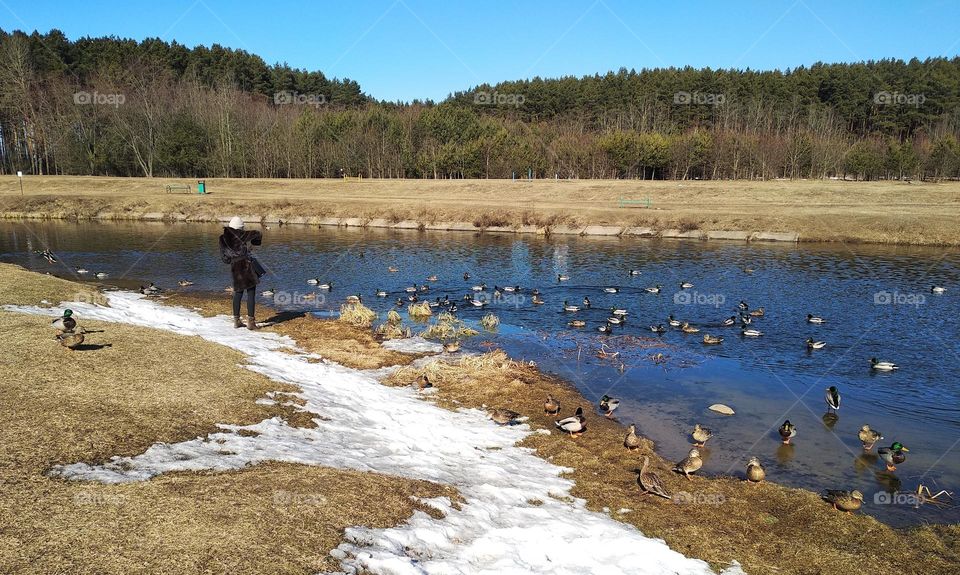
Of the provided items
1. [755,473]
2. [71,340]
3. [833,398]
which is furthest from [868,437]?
[71,340]

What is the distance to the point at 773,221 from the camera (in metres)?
49.8

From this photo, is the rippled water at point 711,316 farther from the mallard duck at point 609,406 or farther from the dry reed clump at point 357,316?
the dry reed clump at point 357,316

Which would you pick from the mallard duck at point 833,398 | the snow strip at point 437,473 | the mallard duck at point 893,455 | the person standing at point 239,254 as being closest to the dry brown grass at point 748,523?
the snow strip at point 437,473

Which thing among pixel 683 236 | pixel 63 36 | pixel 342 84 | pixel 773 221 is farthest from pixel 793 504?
pixel 342 84

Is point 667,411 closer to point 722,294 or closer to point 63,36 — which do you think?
point 722,294

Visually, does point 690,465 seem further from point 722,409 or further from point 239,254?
point 239,254

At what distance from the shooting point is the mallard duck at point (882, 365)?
18.5 metres

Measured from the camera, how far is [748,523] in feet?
31.5

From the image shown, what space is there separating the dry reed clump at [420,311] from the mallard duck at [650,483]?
1527cm

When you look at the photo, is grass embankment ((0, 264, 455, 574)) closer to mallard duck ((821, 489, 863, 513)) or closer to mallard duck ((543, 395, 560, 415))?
mallard duck ((543, 395, 560, 415))

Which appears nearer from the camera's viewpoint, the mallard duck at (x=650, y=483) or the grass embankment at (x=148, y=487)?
the grass embankment at (x=148, y=487)

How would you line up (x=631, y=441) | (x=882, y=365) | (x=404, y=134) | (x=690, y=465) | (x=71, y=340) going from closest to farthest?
1. (x=690, y=465)
2. (x=631, y=441)
3. (x=71, y=340)
4. (x=882, y=365)
5. (x=404, y=134)

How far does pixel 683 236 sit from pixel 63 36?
126m

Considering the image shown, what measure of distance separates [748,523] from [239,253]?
16.0 m
